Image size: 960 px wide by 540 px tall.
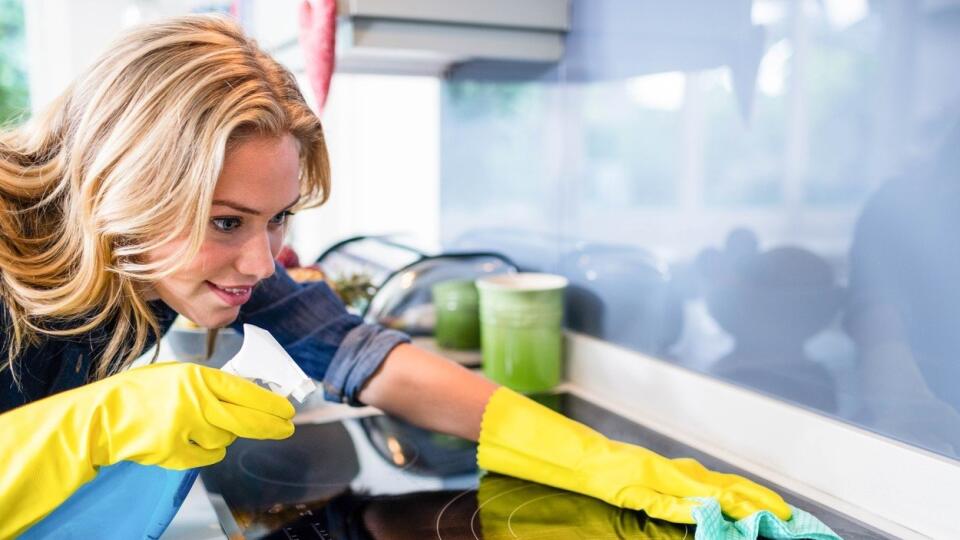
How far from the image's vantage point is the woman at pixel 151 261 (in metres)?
0.68

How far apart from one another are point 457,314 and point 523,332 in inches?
6.5

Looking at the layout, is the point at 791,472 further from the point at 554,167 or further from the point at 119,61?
the point at 119,61

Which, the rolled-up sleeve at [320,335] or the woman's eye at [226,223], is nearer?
the woman's eye at [226,223]

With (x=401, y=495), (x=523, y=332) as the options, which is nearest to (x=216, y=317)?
(x=401, y=495)

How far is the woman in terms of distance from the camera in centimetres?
68

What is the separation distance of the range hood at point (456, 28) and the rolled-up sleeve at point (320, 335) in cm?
35

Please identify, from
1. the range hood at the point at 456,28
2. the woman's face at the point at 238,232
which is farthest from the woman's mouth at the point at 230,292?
the range hood at the point at 456,28

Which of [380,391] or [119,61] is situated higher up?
[119,61]

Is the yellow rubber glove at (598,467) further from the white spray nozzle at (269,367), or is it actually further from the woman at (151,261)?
the white spray nozzle at (269,367)

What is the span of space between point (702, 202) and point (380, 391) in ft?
1.52

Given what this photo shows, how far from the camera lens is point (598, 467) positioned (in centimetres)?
86

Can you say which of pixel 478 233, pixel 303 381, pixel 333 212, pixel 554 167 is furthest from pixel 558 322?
pixel 333 212

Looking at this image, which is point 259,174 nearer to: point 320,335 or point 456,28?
point 320,335

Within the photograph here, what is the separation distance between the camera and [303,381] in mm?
719
